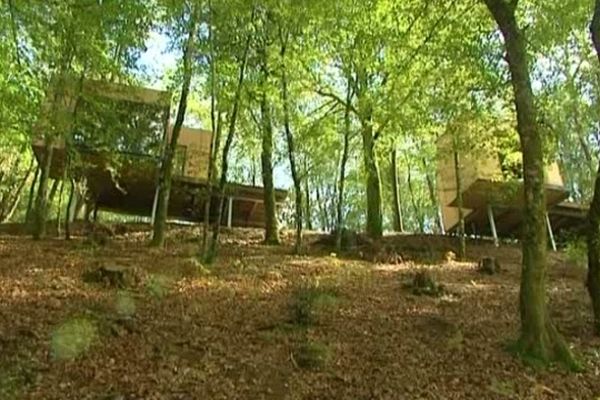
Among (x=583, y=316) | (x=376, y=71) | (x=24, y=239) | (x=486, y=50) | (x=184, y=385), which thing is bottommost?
(x=184, y=385)

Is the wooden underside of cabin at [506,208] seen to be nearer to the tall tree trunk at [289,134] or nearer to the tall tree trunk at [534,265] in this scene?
the tall tree trunk at [289,134]

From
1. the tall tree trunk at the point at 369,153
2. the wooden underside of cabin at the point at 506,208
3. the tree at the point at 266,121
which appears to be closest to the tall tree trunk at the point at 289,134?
the tree at the point at 266,121

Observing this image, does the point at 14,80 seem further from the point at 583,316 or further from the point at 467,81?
the point at 583,316

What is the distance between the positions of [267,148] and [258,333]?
9349mm

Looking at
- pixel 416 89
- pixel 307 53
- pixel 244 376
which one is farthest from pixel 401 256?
pixel 244 376

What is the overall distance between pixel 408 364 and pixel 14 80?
29.1ft

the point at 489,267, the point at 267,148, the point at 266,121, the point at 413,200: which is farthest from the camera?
the point at 413,200

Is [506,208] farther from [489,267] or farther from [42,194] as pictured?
[42,194]

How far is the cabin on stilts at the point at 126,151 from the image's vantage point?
15789mm

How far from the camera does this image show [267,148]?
17.4 metres

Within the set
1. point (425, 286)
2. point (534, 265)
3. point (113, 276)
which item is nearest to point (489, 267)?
point (425, 286)

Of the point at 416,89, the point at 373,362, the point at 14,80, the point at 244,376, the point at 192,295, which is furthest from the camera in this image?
the point at 416,89

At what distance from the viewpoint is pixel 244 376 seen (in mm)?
7059

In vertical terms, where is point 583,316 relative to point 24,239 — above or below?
below
